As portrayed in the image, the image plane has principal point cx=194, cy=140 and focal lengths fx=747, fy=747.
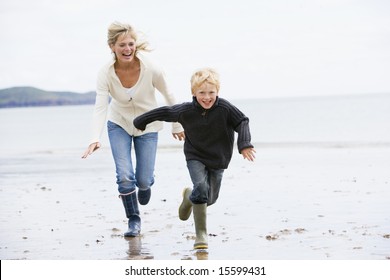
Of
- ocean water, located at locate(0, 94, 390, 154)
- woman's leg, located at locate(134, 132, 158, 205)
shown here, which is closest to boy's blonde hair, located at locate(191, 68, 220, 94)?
woman's leg, located at locate(134, 132, 158, 205)

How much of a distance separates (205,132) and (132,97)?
3.31 ft

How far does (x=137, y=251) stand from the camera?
6.50m

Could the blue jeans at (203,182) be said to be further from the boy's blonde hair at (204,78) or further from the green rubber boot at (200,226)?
the boy's blonde hair at (204,78)

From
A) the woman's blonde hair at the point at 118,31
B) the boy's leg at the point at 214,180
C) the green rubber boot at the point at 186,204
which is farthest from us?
the green rubber boot at the point at 186,204

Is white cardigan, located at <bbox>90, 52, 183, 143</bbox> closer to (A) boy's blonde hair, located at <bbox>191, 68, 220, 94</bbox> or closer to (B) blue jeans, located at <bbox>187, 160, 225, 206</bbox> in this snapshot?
(B) blue jeans, located at <bbox>187, 160, 225, 206</bbox>

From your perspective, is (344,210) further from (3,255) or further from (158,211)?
(3,255)

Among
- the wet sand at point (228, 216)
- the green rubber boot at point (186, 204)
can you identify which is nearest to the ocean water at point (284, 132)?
the wet sand at point (228, 216)

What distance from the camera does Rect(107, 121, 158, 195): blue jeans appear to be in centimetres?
707

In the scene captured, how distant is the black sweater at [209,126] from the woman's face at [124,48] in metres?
0.63

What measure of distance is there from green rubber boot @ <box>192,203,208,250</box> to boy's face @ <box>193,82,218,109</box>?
92 centimetres

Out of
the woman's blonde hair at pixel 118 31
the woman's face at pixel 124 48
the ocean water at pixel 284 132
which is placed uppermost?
the ocean water at pixel 284 132

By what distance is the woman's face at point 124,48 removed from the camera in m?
6.74

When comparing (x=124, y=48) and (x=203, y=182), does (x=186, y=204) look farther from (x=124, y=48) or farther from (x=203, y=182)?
(x=124, y=48)
